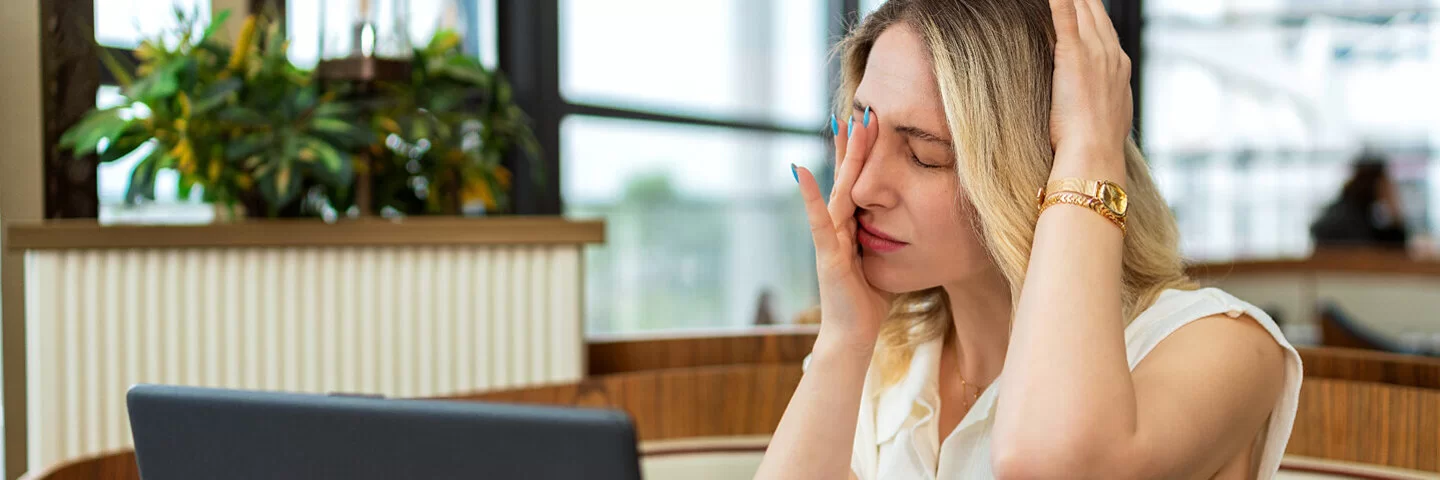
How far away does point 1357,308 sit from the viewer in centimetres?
593

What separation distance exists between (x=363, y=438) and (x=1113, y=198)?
0.72 meters

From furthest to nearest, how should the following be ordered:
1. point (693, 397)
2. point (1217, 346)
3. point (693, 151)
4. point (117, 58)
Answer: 1. point (693, 151)
2. point (117, 58)
3. point (693, 397)
4. point (1217, 346)

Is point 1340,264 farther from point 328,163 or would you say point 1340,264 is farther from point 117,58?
point 117,58

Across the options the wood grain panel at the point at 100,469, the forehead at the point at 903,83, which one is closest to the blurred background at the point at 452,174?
the forehead at the point at 903,83

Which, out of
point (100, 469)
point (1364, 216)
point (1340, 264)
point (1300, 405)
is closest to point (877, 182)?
point (1300, 405)

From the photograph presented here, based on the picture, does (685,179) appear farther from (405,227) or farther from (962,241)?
(962,241)

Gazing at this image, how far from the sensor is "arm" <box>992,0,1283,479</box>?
99cm

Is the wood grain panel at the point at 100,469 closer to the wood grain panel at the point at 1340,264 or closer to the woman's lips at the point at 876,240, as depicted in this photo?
the woman's lips at the point at 876,240

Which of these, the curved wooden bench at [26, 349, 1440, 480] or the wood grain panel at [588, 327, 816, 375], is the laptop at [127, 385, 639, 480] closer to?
the curved wooden bench at [26, 349, 1440, 480]

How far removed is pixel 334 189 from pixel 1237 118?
753cm

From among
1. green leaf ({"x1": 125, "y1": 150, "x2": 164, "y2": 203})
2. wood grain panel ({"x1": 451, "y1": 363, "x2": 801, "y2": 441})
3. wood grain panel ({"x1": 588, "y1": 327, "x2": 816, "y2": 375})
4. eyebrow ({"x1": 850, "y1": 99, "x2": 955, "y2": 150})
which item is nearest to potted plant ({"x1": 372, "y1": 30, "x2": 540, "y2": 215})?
green leaf ({"x1": 125, "y1": 150, "x2": 164, "y2": 203})

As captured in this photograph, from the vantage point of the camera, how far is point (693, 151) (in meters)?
4.43

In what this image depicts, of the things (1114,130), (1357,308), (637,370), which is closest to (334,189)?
(637,370)

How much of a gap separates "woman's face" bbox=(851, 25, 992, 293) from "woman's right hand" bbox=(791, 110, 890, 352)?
0.01 m
